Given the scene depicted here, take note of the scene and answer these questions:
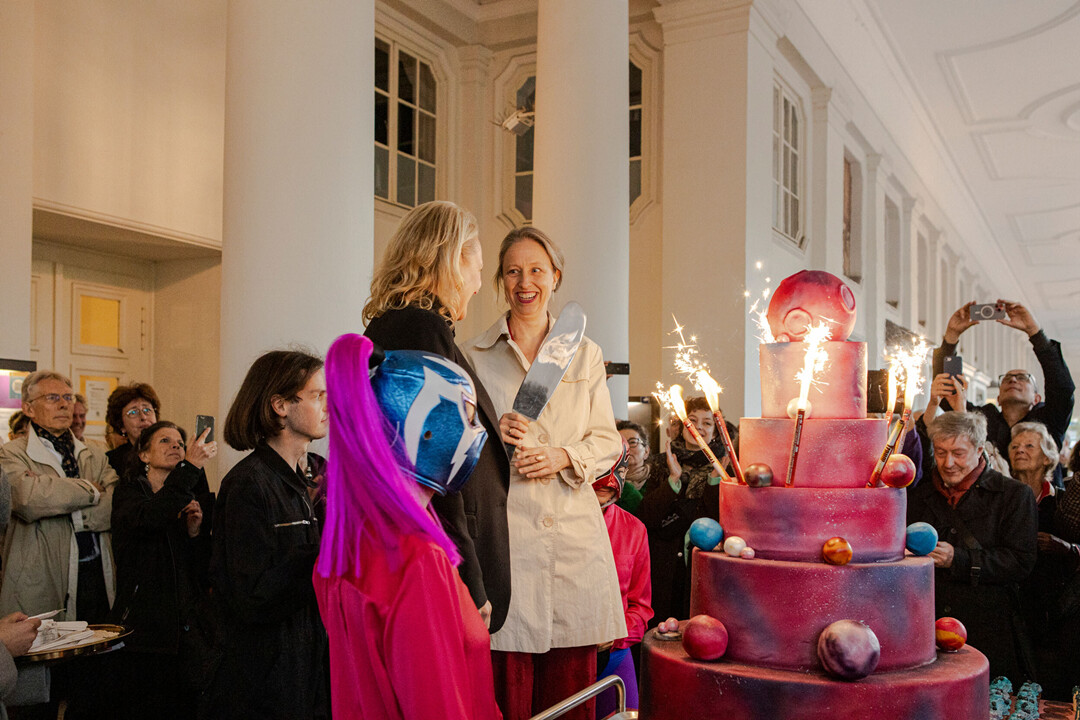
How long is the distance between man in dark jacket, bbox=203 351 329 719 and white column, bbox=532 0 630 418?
133 inches

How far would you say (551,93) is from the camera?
249 inches

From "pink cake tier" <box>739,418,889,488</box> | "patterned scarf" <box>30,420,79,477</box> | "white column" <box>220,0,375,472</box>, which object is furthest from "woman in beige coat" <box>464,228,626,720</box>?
"patterned scarf" <box>30,420,79,477</box>

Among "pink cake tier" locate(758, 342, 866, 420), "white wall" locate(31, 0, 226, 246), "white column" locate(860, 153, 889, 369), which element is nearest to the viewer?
"pink cake tier" locate(758, 342, 866, 420)

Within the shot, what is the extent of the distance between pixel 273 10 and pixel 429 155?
19.9 feet

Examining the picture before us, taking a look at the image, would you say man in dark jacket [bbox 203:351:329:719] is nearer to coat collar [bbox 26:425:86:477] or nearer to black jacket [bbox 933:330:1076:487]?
coat collar [bbox 26:425:86:477]

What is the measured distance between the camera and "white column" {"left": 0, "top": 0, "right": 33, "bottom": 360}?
566 cm

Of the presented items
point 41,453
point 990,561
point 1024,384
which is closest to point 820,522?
point 990,561

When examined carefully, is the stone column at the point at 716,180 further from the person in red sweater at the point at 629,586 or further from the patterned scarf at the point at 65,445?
the patterned scarf at the point at 65,445

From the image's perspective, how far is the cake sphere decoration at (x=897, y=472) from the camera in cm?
199

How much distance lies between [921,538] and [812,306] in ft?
1.86

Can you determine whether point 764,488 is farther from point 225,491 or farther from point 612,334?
point 612,334

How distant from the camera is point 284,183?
148 inches

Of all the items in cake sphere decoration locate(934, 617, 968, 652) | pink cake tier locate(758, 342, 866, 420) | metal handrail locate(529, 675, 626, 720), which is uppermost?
pink cake tier locate(758, 342, 866, 420)

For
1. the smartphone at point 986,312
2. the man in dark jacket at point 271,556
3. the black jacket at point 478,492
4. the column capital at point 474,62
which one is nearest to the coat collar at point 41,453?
the man in dark jacket at point 271,556
